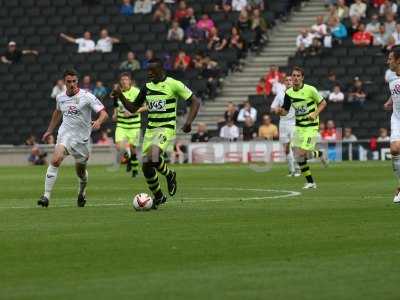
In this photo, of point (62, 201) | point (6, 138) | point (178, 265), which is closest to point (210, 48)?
point (6, 138)

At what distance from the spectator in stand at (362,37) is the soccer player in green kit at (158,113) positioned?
2479 cm

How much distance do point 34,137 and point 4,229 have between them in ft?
99.1

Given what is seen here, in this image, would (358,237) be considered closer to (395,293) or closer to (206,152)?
(395,293)

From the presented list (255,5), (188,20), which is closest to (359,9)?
(255,5)

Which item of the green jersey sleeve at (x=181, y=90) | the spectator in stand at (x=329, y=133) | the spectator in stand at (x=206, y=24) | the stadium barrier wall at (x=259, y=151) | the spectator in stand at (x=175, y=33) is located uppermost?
the spectator in stand at (x=206, y=24)

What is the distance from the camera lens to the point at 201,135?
4253 cm

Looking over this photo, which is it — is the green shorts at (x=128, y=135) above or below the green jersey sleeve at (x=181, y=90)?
below

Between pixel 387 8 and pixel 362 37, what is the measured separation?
1320mm


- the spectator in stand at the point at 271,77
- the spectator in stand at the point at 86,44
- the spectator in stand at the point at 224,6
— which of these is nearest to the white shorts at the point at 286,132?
the spectator in stand at the point at 271,77

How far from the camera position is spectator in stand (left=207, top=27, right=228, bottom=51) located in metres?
46.4

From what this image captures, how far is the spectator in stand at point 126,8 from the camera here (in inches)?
1951

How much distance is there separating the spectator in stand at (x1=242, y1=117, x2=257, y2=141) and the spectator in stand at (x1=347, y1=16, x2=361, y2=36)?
535cm

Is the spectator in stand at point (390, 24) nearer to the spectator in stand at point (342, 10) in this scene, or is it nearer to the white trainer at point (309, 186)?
the spectator in stand at point (342, 10)

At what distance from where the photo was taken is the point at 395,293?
10.0 m
